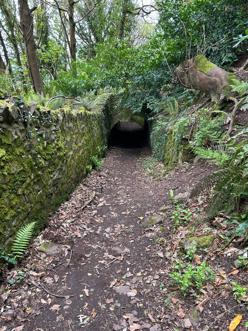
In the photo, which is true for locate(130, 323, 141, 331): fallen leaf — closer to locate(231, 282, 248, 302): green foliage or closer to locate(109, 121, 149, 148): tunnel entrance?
locate(231, 282, 248, 302): green foliage

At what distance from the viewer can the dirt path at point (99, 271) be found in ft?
8.54

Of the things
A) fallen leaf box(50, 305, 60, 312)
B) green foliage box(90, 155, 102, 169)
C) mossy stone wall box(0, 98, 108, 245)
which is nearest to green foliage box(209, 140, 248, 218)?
fallen leaf box(50, 305, 60, 312)

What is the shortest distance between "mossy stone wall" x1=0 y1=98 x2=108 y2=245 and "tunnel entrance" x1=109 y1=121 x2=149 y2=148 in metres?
6.11

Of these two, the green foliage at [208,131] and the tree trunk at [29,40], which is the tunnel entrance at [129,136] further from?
the green foliage at [208,131]

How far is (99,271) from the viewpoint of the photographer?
3.32 metres

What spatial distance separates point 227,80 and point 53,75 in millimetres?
13191

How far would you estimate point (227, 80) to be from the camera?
5863 mm

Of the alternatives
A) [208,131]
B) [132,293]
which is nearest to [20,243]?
[132,293]

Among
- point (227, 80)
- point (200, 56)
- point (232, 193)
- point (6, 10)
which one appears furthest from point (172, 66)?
point (6, 10)

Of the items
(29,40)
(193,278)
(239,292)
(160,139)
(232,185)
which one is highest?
(29,40)

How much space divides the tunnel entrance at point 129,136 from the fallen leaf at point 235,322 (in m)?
9.59

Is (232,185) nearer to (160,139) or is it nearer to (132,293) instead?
(132,293)

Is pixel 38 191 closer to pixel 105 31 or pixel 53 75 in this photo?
pixel 53 75

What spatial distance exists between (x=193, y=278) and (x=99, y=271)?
3.95 feet
